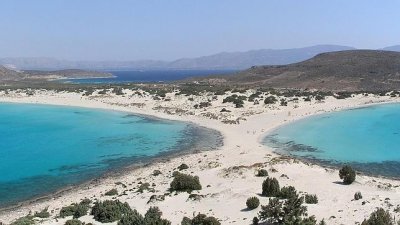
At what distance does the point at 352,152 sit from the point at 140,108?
40.4m

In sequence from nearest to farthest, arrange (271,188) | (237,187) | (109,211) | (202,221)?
1. (202,221)
2. (109,211)
3. (271,188)
4. (237,187)

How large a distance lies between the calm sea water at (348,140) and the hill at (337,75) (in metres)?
41.2

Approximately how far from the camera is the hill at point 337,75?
101 metres

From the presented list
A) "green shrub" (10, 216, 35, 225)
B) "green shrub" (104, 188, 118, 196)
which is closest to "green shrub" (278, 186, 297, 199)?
"green shrub" (104, 188, 118, 196)

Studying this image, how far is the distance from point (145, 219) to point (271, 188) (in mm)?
6592

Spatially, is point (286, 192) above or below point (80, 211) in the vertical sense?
above

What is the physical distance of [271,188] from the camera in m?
20.7

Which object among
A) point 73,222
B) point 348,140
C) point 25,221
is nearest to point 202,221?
point 73,222

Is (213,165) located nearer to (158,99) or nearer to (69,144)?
(69,144)

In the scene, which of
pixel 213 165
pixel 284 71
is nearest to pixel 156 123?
pixel 213 165

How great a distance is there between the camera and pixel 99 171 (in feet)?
102

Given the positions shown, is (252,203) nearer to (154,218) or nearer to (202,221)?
(202,221)

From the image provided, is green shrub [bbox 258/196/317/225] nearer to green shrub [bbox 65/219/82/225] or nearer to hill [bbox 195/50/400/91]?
green shrub [bbox 65/219/82/225]

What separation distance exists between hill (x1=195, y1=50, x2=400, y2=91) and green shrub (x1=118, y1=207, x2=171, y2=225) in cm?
8475
